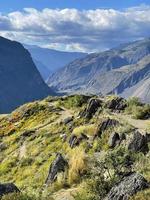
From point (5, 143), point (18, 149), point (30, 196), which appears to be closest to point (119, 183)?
point (30, 196)

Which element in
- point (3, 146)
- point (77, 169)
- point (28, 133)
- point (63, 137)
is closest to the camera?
point (77, 169)

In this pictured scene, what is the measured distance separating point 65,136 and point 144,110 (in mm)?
7484

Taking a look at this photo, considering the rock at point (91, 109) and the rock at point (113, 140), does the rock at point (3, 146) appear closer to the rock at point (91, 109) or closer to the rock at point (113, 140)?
the rock at point (91, 109)

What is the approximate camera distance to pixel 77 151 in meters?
26.4

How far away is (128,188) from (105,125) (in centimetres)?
2126

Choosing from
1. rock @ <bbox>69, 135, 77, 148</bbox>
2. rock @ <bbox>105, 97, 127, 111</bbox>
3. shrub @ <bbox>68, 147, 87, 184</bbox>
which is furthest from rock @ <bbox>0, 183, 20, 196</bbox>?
rock @ <bbox>105, 97, 127, 111</bbox>

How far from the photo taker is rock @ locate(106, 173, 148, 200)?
1559 cm

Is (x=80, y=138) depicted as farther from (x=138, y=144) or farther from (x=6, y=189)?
(x=6, y=189)

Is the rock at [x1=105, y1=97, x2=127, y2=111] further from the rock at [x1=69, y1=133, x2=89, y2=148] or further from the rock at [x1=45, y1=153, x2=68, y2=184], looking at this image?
the rock at [x1=45, y1=153, x2=68, y2=184]

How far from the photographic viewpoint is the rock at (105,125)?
36781 mm

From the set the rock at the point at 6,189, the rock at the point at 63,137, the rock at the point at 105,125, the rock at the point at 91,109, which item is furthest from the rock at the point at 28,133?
the rock at the point at 6,189

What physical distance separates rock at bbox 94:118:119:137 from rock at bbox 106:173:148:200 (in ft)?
65.4

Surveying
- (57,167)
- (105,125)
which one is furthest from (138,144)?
(105,125)

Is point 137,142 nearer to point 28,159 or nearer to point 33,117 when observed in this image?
point 28,159
